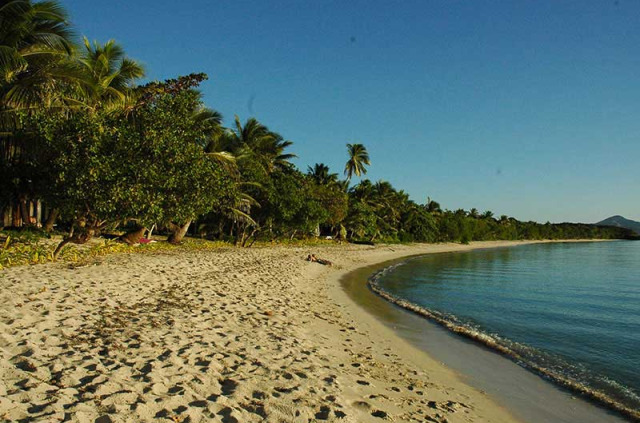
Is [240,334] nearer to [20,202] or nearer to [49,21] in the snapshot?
[49,21]

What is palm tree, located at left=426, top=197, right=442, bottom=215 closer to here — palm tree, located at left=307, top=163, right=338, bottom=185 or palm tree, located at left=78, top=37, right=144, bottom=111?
palm tree, located at left=307, top=163, right=338, bottom=185

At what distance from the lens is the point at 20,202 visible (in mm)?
20172

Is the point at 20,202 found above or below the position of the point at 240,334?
above

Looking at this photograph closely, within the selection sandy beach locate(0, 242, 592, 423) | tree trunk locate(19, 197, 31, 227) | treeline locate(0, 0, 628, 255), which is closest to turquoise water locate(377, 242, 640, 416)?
sandy beach locate(0, 242, 592, 423)

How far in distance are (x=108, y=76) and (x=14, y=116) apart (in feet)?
19.3

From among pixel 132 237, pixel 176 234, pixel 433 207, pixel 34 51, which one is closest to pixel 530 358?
pixel 34 51

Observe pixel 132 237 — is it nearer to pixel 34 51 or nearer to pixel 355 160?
pixel 34 51

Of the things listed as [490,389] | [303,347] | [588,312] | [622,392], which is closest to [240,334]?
[303,347]

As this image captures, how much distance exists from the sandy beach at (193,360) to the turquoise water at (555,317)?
3544 millimetres

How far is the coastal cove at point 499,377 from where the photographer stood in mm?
6852

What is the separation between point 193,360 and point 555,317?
1449cm

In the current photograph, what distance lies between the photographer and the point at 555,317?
1553 centimetres

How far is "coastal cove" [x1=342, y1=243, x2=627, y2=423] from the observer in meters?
6.85

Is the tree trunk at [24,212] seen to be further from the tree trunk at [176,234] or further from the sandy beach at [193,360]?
the sandy beach at [193,360]
